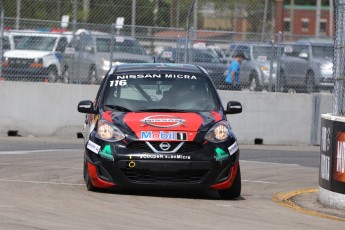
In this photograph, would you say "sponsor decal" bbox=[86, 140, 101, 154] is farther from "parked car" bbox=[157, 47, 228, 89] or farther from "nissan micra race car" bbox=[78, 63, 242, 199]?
"parked car" bbox=[157, 47, 228, 89]

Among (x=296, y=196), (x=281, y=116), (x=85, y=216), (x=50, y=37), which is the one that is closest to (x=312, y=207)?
(x=296, y=196)

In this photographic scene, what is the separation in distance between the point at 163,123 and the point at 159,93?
1.07 meters

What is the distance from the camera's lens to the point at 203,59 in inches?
890

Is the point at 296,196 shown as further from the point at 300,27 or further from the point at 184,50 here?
the point at 300,27

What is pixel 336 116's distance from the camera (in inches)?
469

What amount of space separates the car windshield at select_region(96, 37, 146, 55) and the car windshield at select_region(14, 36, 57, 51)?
107cm

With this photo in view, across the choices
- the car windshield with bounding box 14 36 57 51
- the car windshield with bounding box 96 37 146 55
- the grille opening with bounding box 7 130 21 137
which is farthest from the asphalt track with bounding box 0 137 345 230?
the car windshield with bounding box 14 36 57 51

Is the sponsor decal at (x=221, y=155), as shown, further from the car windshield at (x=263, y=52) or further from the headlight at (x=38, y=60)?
the headlight at (x=38, y=60)

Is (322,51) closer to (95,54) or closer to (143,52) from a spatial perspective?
(143,52)

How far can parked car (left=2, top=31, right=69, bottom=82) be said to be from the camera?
22.0 meters

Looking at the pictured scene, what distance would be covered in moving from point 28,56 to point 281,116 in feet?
19.3

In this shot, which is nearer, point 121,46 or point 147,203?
point 147,203

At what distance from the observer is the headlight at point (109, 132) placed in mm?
11766

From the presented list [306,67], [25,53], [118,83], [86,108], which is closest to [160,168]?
[86,108]
